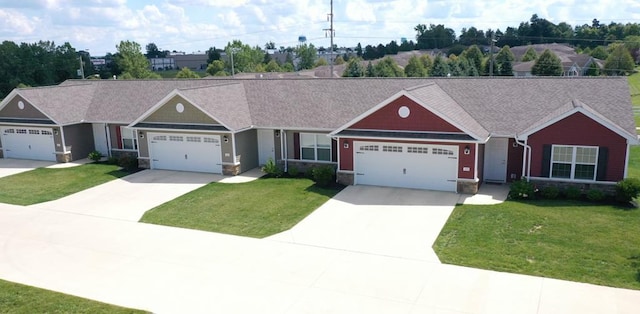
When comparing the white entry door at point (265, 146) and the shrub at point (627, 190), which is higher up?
the white entry door at point (265, 146)

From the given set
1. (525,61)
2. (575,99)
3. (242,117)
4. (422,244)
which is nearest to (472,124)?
(575,99)

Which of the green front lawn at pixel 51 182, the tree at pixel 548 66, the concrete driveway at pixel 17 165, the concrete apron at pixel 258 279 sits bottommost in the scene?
the concrete apron at pixel 258 279

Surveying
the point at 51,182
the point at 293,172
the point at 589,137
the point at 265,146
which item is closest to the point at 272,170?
the point at 293,172

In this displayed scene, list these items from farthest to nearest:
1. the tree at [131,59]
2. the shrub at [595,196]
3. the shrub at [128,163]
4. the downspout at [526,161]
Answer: the tree at [131,59] → the shrub at [128,163] → the downspout at [526,161] → the shrub at [595,196]

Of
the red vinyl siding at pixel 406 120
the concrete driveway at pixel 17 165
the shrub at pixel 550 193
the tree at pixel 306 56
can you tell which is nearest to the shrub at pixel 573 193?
the shrub at pixel 550 193

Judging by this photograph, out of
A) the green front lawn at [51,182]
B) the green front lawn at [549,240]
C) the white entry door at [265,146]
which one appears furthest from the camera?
the white entry door at [265,146]

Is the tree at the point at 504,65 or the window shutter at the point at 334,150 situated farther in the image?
the tree at the point at 504,65

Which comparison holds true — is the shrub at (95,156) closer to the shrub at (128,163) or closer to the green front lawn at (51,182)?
the green front lawn at (51,182)
